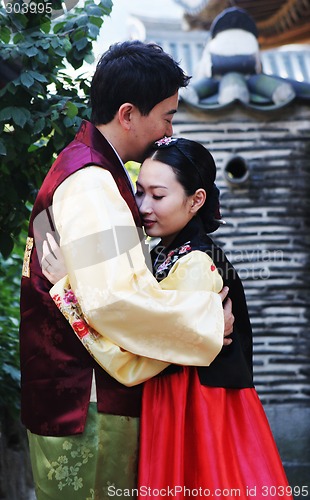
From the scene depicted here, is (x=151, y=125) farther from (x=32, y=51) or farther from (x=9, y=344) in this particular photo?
(x=9, y=344)

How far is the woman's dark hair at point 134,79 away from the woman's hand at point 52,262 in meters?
0.50

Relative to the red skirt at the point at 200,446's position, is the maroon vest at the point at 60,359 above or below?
above

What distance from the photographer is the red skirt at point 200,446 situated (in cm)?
277

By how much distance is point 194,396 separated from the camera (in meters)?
2.86

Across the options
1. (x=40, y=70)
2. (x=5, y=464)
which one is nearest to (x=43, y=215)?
(x=40, y=70)

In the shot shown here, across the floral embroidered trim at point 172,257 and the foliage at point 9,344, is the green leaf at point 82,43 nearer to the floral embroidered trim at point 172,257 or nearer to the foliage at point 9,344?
the floral embroidered trim at point 172,257

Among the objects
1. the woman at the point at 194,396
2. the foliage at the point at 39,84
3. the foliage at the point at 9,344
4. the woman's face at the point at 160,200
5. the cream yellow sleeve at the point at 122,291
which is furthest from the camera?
the foliage at the point at 9,344

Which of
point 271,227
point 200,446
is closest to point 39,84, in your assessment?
point 200,446

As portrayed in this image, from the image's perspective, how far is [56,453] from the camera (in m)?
2.86

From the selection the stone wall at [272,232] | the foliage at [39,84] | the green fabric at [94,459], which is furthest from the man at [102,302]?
the stone wall at [272,232]

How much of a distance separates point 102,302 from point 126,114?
74 centimetres

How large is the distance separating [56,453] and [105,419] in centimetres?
21

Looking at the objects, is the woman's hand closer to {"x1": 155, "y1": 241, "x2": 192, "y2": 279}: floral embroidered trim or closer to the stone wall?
{"x1": 155, "y1": 241, "x2": 192, "y2": 279}: floral embroidered trim

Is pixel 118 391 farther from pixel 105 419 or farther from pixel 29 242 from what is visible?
pixel 29 242
